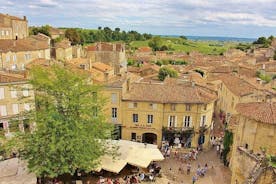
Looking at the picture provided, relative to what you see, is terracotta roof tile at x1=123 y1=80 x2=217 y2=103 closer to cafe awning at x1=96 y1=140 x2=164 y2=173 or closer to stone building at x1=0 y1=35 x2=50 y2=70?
cafe awning at x1=96 y1=140 x2=164 y2=173

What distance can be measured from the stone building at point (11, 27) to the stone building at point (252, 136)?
2548 inches

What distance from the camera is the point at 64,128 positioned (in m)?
19.0

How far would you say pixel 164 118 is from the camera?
1305 inches

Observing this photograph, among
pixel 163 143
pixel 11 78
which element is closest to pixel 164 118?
pixel 163 143

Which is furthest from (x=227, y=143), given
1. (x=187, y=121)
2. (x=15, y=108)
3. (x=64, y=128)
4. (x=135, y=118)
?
(x=15, y=108)

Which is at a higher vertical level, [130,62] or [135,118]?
[130,62]

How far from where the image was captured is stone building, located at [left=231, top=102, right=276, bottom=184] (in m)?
19.9

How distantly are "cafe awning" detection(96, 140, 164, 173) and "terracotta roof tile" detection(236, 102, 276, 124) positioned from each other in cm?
794

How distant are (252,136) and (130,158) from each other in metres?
10.1

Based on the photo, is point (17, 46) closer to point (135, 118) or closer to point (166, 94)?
point (135, 118)

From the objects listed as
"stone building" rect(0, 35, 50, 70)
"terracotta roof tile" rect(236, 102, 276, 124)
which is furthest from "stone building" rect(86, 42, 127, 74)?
"terracotta roof tile" rect(236, 102, 276, 124)

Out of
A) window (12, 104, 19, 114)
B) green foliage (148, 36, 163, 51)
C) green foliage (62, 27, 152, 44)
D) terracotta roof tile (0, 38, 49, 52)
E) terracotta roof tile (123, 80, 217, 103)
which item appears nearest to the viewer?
terracotta roof tile (123, 80, 217, 103)

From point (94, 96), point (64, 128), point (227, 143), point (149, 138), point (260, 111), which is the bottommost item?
point (149, 138)

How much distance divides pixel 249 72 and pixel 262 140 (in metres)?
40.4
